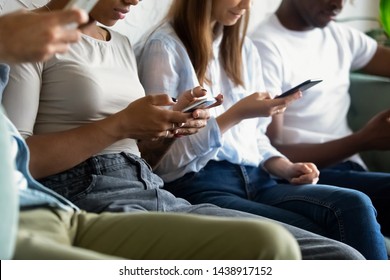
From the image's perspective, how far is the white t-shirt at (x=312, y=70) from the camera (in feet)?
6.26

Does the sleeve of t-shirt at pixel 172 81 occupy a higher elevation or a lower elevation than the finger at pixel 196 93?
lower

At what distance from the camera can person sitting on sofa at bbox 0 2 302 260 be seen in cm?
86

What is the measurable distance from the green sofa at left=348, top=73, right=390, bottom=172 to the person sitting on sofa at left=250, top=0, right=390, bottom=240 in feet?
0.06

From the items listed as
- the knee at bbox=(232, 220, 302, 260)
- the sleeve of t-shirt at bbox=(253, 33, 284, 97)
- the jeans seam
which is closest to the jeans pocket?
the knee at bbox=(232, 220, 302, 260)

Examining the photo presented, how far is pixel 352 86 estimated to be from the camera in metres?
2.10

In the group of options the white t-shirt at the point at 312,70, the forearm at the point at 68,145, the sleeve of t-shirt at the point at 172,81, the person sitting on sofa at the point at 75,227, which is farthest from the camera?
the white t-shirt at the point at 312,70

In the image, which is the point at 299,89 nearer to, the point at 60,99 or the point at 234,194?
the point at 234,194

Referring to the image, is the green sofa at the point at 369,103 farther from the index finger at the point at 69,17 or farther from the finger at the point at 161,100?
the index finger at the point at 69,17

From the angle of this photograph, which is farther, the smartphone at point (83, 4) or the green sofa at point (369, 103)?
the green sofa at point (369, 103)

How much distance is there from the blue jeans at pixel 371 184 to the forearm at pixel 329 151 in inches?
1.5

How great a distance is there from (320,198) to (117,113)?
519 millimetres

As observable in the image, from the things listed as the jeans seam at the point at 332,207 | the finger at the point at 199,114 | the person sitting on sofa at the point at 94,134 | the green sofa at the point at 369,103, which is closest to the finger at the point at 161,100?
the person sitting on sofa at the point at 94,134

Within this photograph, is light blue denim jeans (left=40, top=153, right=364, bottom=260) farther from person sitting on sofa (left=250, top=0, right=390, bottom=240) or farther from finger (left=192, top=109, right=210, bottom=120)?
person sitting on sofa (left=250, top=0, right=390, bottom=240)

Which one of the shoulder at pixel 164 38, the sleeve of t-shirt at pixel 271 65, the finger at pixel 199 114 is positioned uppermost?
the shoulder at pixel 164 38
